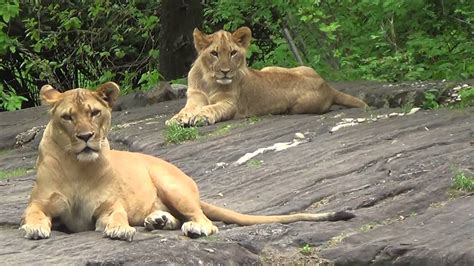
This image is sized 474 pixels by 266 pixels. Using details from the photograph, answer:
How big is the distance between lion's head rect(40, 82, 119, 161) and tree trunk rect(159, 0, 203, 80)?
9735mm

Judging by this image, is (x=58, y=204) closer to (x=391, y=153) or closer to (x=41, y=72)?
(x=391, y=153)

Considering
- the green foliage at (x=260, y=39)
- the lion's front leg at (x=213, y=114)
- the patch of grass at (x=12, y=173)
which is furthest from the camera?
the green foliage at (x=260, y=39)

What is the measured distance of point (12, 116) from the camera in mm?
15039

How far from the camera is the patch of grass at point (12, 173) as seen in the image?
1037 cm

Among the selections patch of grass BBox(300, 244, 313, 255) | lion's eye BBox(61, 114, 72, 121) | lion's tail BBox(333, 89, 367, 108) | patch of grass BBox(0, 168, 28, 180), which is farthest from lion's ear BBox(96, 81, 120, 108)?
lion's tail BBox(333, 89, 367, 108)

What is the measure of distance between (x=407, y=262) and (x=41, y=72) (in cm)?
1390

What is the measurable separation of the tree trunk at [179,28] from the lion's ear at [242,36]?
4.26m

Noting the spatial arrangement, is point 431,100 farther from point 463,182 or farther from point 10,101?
point 10,101

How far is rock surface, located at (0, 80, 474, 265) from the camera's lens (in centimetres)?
618

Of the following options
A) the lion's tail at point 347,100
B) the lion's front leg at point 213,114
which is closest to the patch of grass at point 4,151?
the lion's front leg at point 213,114

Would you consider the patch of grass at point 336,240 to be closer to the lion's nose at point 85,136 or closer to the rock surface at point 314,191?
the rock surface at point 314,191

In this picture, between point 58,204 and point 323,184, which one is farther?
point 323,184

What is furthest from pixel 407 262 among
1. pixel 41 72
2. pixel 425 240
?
pixel 41 72

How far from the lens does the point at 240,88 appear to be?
492 inches
